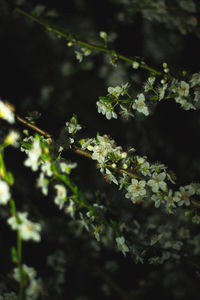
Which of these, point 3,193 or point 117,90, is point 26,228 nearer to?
point 3,193

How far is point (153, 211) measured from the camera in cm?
328

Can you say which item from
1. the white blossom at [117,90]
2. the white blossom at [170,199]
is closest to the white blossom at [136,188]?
the white blossom at [170,199]

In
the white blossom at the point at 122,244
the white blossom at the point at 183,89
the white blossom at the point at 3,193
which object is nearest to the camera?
the white blossom at the point at 3,193

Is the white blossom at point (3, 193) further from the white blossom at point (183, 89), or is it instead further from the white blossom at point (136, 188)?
the white blossom at point (183, 89)

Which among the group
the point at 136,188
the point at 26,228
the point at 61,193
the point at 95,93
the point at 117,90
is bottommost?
the point at 26,228

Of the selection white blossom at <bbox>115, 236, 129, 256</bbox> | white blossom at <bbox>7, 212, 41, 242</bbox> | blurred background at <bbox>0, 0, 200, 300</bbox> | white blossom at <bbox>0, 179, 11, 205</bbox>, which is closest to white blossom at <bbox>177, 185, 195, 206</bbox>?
blurred background at <bbox>0, 0, 200, 300</bbox>

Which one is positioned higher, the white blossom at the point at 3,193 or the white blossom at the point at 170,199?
the white blossom at the point at 170,199

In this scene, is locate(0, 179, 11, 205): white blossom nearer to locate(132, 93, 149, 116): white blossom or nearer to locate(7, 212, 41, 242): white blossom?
locate(7, 212, 41, 242): white blossom

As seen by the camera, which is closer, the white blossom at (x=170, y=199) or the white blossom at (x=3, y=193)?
the white blossom at (x=3, y=193)

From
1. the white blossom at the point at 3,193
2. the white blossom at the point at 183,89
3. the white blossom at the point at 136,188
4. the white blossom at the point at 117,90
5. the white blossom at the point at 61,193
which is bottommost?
the white blossom at the point at 3,193

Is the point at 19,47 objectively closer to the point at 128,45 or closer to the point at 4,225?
the point at 128,45

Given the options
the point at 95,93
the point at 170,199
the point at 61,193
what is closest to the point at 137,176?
the point at 170,199

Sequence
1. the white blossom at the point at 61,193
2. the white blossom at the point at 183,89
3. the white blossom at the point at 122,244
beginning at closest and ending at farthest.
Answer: the white blossom at the point at 61,193, the white blossom at the point at 122,244, the white blossom at the point at 183,89

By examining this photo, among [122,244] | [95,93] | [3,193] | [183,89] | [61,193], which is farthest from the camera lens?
[95,93]
